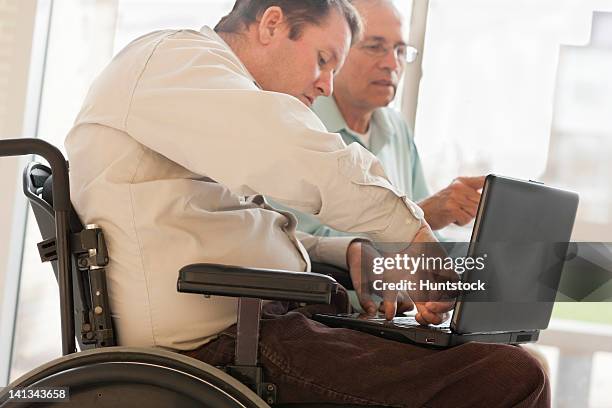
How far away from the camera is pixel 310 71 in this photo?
155cm

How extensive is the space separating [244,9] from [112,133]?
16.3 inches

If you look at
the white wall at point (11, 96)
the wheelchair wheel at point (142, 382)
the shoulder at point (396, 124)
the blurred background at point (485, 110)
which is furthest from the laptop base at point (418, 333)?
the white wall at point (11, 96)

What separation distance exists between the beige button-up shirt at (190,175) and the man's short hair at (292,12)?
20 cm

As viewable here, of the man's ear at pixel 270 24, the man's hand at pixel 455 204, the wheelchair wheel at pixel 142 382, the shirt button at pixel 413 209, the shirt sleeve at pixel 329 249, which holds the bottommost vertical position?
the wheelchair wheel at pixel 142 382

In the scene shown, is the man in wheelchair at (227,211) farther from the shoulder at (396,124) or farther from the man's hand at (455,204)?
the shoulder at (396,124)

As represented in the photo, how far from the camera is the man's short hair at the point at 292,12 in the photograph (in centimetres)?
152

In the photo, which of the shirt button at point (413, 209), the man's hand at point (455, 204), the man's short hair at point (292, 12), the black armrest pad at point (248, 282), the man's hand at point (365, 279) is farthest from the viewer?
the man's hand at point (455, 204)

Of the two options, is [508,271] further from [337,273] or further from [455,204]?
[455,204]

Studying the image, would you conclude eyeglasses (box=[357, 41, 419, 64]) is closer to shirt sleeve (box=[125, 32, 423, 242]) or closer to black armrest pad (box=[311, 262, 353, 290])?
black armrest pad (box=[311, 262, 353, 290])

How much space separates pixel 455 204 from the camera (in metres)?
2.09

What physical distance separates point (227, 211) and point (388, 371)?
1.25ft

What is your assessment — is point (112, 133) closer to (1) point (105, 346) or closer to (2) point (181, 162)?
(2) point (181, 162)

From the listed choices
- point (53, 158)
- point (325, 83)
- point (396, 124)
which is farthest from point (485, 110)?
point (53, 158)

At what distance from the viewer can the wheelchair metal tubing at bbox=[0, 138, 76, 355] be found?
127cm
